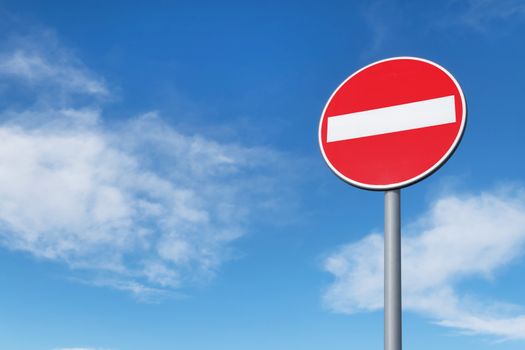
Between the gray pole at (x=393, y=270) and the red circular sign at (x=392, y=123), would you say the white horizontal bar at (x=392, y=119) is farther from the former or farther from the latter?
the gray pole at (x=393, y=270)

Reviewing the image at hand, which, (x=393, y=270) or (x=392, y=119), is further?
(x=392, y=119)

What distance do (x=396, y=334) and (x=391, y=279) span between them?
235mm

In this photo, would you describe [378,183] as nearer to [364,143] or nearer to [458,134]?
[364,143]

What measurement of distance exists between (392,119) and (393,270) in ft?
2.65

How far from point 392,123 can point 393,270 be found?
0.78 m

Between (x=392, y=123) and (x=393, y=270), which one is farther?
(x=392, y=123)

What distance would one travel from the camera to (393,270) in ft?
7.75

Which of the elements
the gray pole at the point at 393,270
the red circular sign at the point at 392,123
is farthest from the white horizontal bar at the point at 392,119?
the gray pole at the point at 393,270

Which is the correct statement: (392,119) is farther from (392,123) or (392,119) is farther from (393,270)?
(393,270)

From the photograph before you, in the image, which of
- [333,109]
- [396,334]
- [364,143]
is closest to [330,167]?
[364,143]

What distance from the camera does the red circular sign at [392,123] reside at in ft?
8.42

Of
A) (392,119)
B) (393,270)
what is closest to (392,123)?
(392,119)

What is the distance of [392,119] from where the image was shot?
2.75m

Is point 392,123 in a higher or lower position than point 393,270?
higher
